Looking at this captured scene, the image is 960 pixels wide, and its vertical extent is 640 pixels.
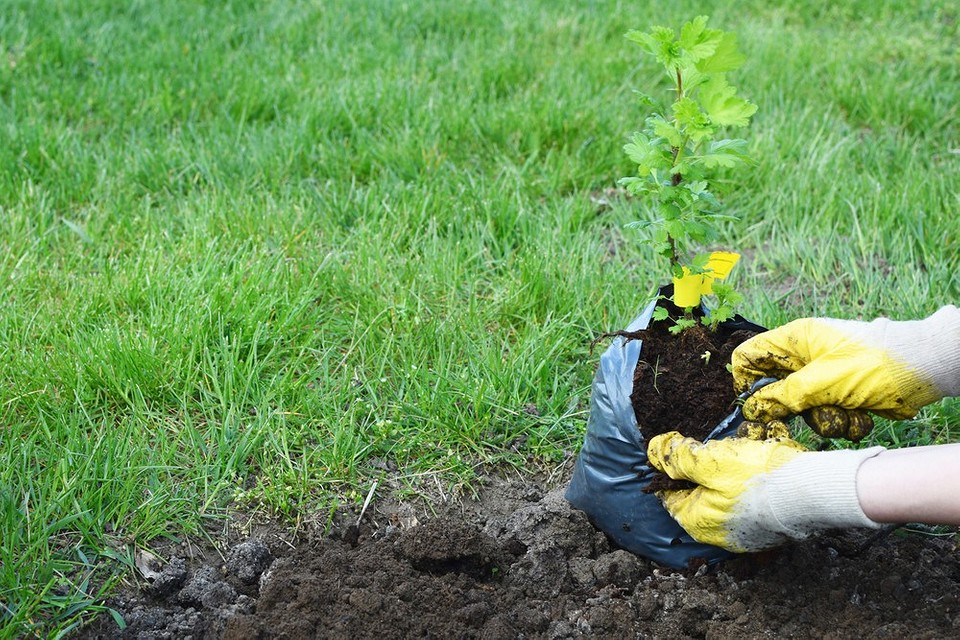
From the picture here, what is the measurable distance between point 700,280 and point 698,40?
1.81ft

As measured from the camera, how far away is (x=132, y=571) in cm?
216

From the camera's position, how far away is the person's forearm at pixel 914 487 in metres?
1.72

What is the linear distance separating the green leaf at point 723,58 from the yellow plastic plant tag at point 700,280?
42 centimetres

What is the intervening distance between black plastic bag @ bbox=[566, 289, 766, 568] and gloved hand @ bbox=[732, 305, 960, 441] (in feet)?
0.52

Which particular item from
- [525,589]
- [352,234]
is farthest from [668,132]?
[352,234]

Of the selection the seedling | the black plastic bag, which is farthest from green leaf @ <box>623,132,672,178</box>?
the black plastic bag

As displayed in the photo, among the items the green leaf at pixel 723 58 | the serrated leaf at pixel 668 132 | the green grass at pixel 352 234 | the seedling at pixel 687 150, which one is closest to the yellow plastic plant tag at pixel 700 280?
the seedling at pixel 687 150

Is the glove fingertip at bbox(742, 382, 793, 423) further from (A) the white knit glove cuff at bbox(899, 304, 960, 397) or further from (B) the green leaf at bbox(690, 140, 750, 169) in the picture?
(B) the green leaf at bbox(690, 140, 750, 169)

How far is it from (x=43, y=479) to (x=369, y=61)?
2.73 meters

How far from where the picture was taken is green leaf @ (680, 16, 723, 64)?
1945 millimetres

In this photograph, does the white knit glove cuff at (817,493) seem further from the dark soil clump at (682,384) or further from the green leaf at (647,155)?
the green leaf at (647,155)

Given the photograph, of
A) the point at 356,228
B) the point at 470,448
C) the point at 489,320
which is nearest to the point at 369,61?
the point at 356,228

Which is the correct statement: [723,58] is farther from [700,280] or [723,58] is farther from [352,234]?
[352,234]

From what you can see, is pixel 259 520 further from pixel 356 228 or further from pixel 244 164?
pixel 244 164
